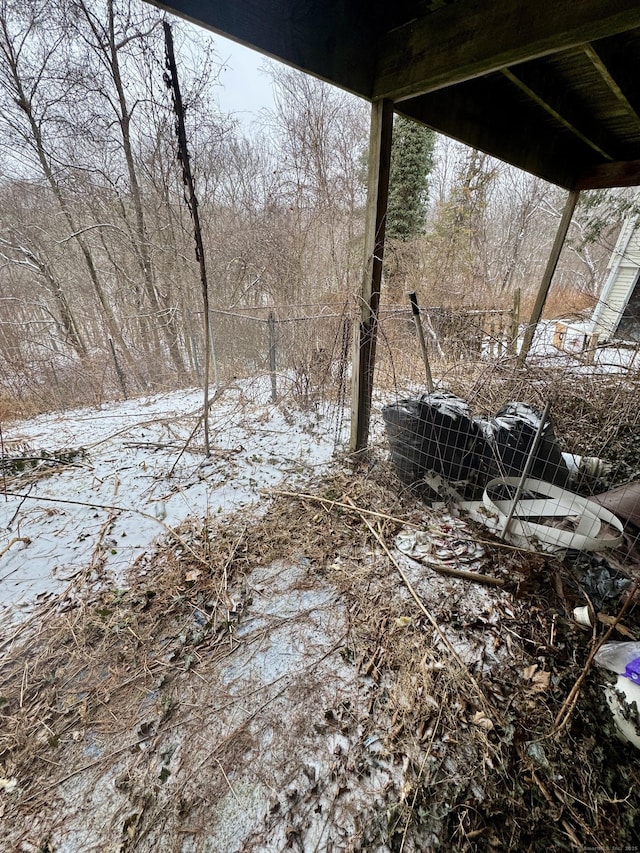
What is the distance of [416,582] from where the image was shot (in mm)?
1885

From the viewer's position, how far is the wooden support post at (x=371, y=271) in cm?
222

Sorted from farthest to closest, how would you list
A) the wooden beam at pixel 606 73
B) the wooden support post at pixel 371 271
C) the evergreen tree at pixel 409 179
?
the evergreen tree at pixel 409 179, the wooden support post at pixel 371 271, the wooden beam at pixel 606 73

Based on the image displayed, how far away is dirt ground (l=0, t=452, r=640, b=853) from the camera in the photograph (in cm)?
105

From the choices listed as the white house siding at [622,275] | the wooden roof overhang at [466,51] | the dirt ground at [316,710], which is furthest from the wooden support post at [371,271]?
the white house siding at [622,275]

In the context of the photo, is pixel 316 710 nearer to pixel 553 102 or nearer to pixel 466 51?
pixel 466 51

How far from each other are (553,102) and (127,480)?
4.57m

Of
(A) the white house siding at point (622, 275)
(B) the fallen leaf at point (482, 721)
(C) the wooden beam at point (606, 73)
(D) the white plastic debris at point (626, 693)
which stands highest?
(C) the wooden beam at point (606, 73)

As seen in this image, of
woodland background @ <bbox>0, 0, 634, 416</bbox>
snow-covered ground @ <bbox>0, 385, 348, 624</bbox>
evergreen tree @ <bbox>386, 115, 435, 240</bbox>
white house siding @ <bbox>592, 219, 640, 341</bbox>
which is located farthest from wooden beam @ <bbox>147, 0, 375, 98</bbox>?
A: white house siding @ <bbox>592, 219, 640, 341</bbox>

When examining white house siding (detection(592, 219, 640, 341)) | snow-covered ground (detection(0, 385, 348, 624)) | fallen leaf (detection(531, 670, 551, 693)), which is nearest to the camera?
fallen leaf (detection(531, 670, 551, 693))

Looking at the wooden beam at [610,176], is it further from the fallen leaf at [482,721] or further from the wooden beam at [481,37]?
the fallen leaf at [482,721]

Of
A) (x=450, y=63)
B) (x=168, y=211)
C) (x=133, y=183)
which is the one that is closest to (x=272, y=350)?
(x=450, y=63)

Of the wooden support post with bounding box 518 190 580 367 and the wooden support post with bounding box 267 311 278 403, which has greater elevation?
the wooden support post with bounding box 518 190 580 367

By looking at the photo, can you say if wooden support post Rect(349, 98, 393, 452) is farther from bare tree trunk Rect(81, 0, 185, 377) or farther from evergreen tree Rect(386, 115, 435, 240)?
evergreen tree Rect(386, 115, 435, 240)

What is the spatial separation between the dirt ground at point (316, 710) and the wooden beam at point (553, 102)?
122 inches
